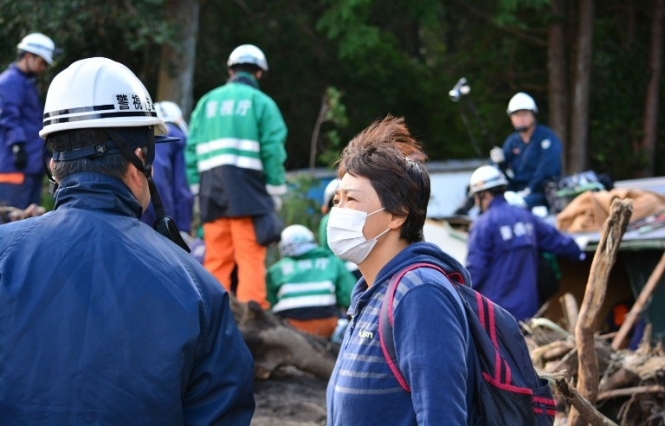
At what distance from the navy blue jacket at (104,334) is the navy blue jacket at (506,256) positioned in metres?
6.00

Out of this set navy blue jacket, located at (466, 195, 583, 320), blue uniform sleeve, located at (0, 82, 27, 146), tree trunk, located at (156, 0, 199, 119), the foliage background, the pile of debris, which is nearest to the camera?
the pile of debris

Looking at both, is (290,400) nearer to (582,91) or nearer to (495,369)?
(495,369)

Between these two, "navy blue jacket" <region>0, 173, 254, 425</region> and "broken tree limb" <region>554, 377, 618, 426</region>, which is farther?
"broken tree limb" <region>554, 377, 618, 426</region>

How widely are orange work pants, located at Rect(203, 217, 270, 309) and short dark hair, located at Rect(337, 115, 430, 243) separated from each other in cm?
492

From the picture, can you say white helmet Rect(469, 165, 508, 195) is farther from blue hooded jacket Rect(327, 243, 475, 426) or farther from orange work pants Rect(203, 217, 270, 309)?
blue hooded jacket Rect(327, 243, 475, 426)

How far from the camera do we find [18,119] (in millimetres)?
8992

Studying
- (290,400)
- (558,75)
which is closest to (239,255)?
(290,400)

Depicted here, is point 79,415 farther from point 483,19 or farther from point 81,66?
point 483,19

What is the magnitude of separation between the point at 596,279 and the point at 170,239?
8.57 feet

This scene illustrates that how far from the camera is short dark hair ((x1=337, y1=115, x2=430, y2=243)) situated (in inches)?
128

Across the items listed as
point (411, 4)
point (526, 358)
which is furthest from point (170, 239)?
point (411, 4)

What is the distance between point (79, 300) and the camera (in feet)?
8.59

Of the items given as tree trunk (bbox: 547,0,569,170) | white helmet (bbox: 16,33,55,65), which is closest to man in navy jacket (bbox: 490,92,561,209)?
white helmet (bbox: 16,33,55,65)

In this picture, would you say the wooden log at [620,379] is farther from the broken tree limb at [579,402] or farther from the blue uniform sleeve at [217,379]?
the blue uniform sleeve at [217,379]
